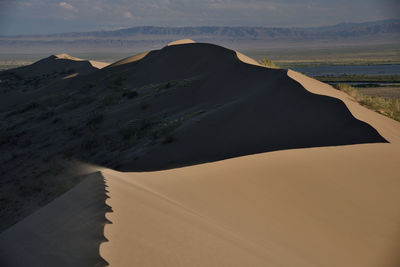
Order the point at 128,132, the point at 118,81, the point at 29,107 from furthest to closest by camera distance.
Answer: the point at 118,81 < the point at 29,107 < the point at 128,132

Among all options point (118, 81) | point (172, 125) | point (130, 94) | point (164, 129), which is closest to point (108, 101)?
point (130, 94)

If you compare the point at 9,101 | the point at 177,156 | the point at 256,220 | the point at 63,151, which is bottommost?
the point at 9,101

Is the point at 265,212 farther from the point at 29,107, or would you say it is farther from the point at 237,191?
the point at 29,107

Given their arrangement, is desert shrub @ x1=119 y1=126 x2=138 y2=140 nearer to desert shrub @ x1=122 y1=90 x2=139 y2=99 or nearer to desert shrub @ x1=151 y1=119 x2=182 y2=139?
desert shrub @ x1=151 y1=119 x2=182 y2=139

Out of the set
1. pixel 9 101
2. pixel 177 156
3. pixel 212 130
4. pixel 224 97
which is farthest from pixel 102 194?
pixel 9 101

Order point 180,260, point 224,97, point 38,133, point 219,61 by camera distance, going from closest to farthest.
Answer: point 180,260 < point 224,97 < point 38,133 < point 219,61

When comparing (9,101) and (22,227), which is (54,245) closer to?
(22,227)

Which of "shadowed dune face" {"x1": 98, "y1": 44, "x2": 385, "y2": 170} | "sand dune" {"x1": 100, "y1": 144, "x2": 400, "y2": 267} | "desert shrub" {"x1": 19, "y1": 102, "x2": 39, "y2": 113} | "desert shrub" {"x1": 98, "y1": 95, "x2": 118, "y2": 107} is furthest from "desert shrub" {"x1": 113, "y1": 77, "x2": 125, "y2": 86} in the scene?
"sand dune" {"x1": 100, "y1": 144, "x2": 400, "y2": 267}
